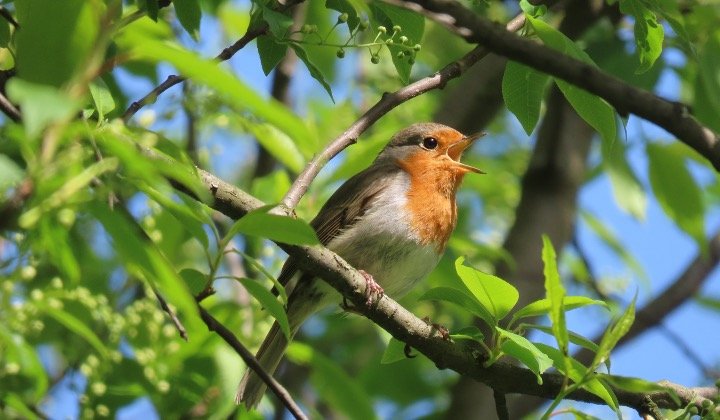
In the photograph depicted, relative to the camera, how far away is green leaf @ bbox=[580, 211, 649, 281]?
291 inches

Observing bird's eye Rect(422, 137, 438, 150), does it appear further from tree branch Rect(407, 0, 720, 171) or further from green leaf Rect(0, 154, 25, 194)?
green leaf Rect(0, 154, 25, 194)

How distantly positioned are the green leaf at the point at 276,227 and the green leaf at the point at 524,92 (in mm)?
1279

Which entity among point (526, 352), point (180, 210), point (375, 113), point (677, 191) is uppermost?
point (180, 210)

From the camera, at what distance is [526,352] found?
10.3 ft

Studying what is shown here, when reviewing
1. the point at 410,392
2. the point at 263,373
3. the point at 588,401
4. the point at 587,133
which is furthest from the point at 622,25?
the point at 263,373

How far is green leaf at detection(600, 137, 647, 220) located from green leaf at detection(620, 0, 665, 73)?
2.43m

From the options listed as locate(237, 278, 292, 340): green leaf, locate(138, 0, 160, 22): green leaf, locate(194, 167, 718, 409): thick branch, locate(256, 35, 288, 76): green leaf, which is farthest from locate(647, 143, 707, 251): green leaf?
locate(138, 0, 160, 22): green leaf

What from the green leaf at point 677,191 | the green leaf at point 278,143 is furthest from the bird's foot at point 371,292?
the green leaf at point 677,191

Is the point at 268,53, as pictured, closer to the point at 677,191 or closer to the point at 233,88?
the point at 233,88

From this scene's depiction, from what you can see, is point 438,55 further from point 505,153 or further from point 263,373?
point 263,373

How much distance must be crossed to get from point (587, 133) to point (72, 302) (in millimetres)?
4290

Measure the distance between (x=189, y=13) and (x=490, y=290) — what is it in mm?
1337

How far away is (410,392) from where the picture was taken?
25.7 feet

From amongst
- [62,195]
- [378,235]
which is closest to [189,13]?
[62,195]
